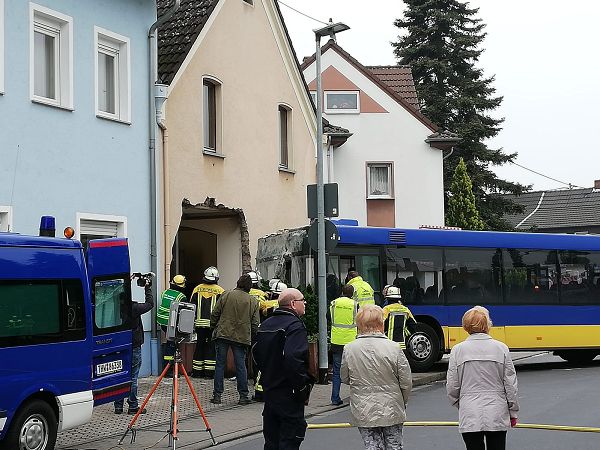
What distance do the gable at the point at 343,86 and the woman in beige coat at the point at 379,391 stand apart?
2734cm

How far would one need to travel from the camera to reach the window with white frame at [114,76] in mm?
17797

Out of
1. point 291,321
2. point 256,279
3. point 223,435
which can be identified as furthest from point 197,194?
point 291,321

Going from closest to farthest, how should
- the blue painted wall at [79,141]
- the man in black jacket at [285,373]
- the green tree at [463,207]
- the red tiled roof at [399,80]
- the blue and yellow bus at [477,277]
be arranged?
the man in black jacket at [285,373], the blue painted wall at [79,141], the blue and yellow bus at [477,277], the red tiled roof at [399,80], the green tree at [463,207]

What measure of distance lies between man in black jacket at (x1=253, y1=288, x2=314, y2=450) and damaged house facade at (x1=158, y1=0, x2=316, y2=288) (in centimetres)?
1053

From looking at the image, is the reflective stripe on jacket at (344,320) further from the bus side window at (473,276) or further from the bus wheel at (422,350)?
the bus side window at (473,276)

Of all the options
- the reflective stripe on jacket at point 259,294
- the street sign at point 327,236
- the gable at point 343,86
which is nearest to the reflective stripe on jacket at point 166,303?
the reflective stripe on jacket at point 259,294

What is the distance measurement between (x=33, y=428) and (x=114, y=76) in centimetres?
947

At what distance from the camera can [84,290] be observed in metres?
10.8

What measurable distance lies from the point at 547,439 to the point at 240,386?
4.89m

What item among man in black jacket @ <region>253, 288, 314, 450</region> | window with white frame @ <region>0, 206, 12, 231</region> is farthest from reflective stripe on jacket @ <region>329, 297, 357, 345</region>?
man in black jacket @ <region>253, 288, 314, 450</region>

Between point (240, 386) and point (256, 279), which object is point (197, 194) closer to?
point (256, 279)

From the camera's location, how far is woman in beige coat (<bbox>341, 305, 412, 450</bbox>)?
7930 millimetres

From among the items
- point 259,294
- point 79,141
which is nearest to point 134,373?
point 259,294

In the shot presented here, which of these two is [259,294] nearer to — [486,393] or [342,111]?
[486,393]
